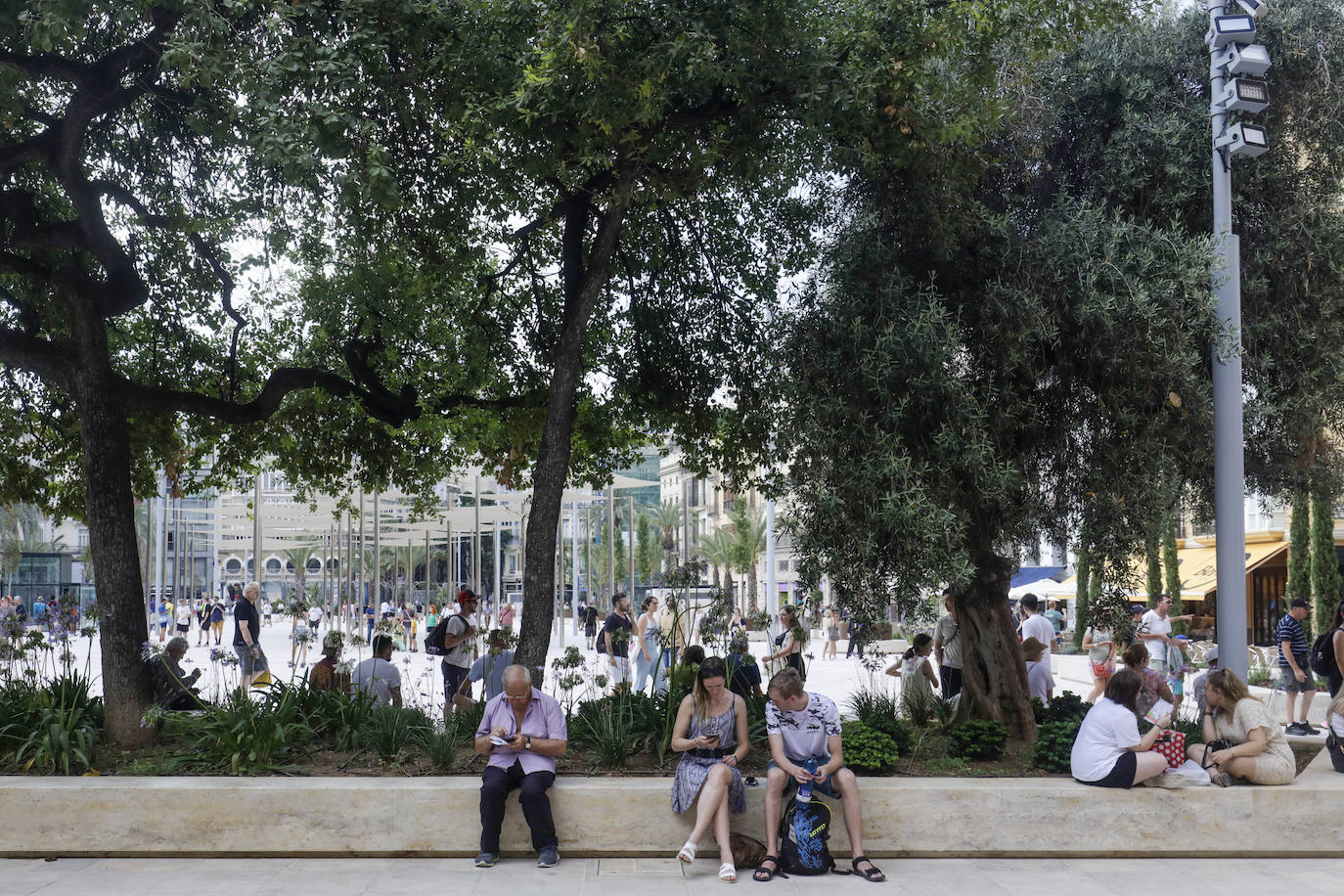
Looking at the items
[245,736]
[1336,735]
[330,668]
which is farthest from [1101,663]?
[245,736]

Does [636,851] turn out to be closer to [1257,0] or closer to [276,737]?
[276,737]

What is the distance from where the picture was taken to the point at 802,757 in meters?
7.05

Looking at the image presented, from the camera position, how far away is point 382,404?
11.2 meters

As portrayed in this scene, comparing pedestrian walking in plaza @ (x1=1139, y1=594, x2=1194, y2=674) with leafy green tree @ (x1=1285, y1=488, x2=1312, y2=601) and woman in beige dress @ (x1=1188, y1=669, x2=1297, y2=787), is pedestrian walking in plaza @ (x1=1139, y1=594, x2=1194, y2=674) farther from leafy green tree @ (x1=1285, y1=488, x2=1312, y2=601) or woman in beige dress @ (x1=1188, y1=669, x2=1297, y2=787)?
woman in beige dress @ (x1=1188, y1=669, x2=1297, y2=787)

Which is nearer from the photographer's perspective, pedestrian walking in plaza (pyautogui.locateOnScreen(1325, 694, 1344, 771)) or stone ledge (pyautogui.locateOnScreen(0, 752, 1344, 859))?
stone ledge (pyautogui.locateOnScreen(0, 752, 1344, 859))

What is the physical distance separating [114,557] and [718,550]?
62.2 metres

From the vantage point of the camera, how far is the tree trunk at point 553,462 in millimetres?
8617

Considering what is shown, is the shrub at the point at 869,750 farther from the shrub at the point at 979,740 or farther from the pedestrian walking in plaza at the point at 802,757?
the shrub at the point at 979,740

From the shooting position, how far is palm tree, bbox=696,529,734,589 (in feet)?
219

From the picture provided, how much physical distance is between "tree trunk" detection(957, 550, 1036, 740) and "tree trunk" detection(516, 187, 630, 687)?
11.2ft

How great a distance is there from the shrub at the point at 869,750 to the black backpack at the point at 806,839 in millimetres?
952

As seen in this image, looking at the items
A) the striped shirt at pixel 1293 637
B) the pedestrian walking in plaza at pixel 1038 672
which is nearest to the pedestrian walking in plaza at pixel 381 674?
the pedestrian walking in plaza at pixel 1038 672

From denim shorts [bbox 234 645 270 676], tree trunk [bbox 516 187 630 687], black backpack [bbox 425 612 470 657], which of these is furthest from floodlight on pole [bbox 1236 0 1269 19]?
denim shorts [bbox 234 645 270 676]

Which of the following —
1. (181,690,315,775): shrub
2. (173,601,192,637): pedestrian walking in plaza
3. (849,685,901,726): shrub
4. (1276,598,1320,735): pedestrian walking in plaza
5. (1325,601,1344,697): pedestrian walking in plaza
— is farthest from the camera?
(173,601,192,637): pedestrian walking in plaza
